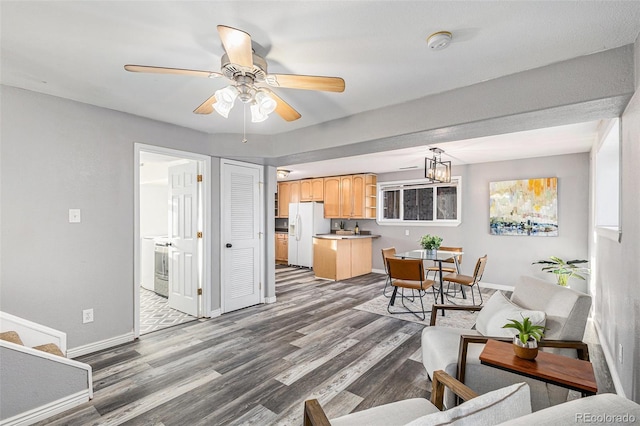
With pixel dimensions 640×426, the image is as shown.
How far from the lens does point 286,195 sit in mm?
8539

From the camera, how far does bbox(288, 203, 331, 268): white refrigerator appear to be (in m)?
7.40

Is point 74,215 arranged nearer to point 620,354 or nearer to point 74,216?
point 74,216

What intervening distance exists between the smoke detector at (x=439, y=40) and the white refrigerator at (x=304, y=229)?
18.4ft

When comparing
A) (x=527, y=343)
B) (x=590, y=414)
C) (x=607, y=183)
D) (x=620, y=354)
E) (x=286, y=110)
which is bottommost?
(x=620, y=354)

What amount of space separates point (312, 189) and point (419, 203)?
2741 mm

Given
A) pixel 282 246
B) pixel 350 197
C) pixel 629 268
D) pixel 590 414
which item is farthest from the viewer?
pixel 282 246

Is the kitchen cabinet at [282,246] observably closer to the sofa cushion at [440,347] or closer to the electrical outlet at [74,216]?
the electrical outlet at [74,216]

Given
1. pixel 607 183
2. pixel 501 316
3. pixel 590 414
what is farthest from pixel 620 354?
pixel 607 183

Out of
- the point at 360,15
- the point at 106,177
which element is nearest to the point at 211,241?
the point at 106,177

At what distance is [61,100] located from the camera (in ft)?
9.06

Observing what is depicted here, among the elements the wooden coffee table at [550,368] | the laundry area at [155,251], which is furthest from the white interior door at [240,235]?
the wooden coffee table at [550,368]

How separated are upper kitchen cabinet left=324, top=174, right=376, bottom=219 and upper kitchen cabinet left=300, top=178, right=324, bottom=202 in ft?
0.54

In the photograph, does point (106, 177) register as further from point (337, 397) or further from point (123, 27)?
point (337, 397)

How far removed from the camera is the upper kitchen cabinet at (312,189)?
303 inches
